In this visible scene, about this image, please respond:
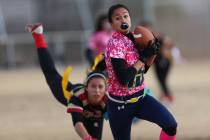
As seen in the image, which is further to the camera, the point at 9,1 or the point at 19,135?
the point at 9,1

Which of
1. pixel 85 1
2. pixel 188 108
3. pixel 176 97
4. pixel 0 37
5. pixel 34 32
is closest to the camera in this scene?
pixel 34 32

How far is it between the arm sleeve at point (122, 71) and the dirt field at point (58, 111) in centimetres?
263

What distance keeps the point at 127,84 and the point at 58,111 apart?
594cm

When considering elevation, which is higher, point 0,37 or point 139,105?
point 139,105

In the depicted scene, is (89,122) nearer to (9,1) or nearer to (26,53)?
(26,53)

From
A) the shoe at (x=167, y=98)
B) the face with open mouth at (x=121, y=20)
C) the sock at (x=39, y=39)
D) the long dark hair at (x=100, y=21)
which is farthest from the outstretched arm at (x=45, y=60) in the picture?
the shoe at (x=167, y=98)

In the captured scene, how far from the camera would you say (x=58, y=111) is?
1138 centimetres

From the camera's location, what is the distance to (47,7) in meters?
26.9

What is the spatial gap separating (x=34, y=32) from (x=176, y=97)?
6.41 metres

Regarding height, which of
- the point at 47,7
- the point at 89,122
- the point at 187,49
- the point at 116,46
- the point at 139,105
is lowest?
the point at 187,49

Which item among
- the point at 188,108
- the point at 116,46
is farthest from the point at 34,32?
the point at 188,108

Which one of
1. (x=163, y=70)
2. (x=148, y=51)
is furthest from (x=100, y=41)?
(x=148, y=51)

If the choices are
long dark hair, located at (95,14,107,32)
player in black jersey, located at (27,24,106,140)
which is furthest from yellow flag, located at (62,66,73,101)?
long dark hair, located at (95,14,107,32)

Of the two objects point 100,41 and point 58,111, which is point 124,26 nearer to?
point 100,41
